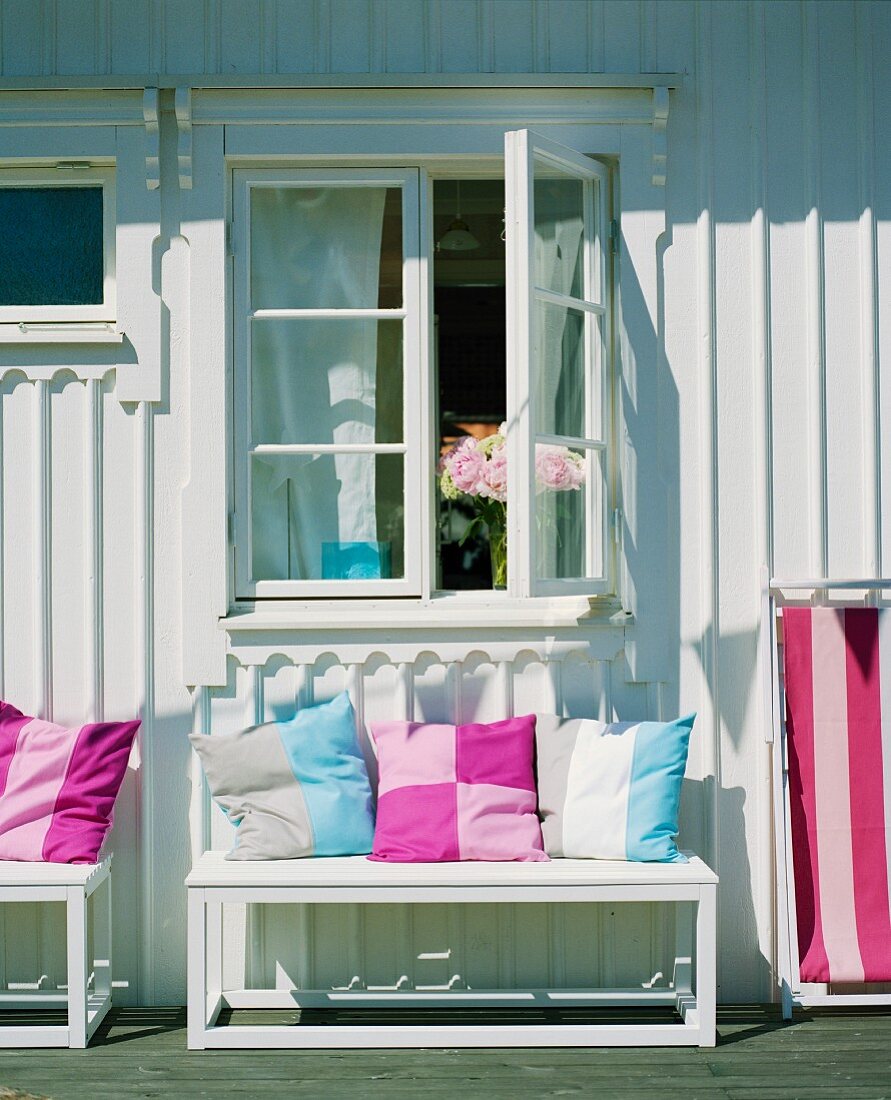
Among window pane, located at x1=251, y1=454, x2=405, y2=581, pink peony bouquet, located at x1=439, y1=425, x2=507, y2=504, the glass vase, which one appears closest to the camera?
window pane, located at x1=251, y1=454, x2=405, y2=581

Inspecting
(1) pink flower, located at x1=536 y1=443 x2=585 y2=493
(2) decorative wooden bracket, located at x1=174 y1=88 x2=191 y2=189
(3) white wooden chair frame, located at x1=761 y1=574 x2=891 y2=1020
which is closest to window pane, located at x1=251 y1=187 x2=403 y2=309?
(2) decorative wooden bracket, located at x1=174 y1=88 x2=191 y2=189

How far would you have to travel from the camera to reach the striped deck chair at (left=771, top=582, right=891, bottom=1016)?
336cm

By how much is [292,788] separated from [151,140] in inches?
73.3

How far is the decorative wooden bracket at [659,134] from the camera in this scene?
11.3 feet

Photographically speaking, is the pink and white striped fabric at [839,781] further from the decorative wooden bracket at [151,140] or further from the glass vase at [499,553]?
the decorative wooden bracket at [151,140]

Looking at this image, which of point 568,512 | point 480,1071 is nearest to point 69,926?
point 480,1071

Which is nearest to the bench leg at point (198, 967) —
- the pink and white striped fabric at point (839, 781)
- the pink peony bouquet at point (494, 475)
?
the pink peony bouquet at point (494, 475)

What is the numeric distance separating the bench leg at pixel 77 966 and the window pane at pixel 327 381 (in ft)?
4.50

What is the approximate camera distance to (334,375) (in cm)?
358

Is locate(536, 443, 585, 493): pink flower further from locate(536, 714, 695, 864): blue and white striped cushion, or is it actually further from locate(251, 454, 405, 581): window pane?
locate(536, 714, 695, 864): blue and white striped cushion

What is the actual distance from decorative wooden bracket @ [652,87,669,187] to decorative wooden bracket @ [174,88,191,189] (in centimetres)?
132

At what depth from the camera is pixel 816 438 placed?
351 cm

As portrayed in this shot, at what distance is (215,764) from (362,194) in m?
1.71

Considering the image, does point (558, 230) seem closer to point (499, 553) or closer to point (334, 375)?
point (334, 375)
